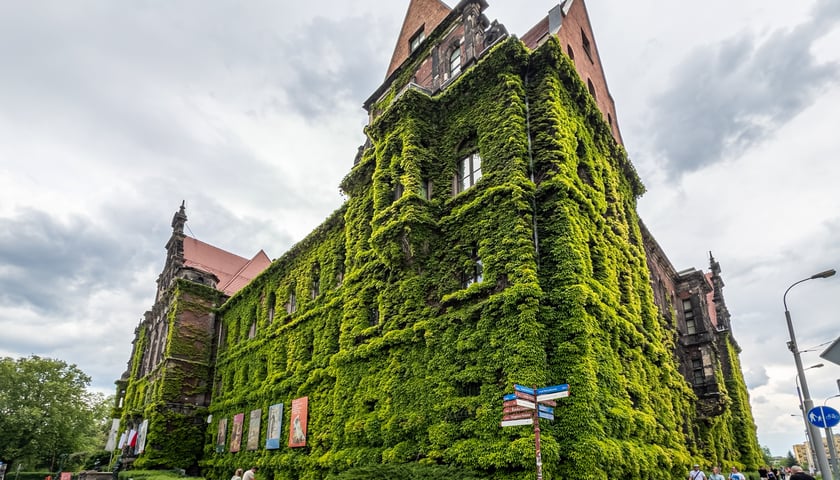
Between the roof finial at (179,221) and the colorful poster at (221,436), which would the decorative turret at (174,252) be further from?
the colorful poster at (221,436)

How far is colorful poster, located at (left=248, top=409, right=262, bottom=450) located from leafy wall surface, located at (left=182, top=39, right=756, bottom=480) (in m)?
2.67

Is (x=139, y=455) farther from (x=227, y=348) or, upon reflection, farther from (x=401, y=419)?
(x=401, y=419)

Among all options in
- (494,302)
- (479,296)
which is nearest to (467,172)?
(479,296)

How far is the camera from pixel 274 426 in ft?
91.5

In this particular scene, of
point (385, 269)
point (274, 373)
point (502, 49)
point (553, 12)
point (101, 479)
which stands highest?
point (553, 12)

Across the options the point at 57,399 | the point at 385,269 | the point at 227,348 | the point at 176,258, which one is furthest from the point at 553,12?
the point at 57,399

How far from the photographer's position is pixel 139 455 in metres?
37.0

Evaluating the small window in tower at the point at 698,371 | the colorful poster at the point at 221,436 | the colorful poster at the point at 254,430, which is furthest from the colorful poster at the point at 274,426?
the small window in tower at the point at 698,371

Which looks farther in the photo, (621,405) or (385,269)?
(385,269)

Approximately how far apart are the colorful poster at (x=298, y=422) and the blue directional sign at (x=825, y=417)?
63.5ft

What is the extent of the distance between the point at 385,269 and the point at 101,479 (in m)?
24.8

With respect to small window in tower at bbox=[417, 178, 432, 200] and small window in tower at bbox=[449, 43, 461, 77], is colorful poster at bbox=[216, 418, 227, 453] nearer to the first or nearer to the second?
small window in tower at bbox=[417, 178, 432, 200]

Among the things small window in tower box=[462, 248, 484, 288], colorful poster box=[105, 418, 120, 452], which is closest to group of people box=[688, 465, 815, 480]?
small window in tower box=[462, 248, 484, 288]

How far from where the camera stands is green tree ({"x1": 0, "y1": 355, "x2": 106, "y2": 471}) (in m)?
55.5
